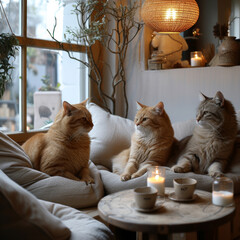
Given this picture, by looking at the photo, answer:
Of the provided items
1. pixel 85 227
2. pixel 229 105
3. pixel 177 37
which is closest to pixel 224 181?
pixel 85 227

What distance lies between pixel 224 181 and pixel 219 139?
2.51 feet

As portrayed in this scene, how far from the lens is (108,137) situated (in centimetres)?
283

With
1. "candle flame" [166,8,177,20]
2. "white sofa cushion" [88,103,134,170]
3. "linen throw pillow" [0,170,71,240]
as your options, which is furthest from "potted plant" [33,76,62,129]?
"linen throw pillow" [0,170,71,240]

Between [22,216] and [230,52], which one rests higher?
[230,52]

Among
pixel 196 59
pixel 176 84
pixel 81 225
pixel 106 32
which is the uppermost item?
pixel 106 32

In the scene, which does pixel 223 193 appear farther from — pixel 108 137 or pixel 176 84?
pixel 176 84

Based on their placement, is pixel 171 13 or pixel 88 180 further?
pixel 171 13

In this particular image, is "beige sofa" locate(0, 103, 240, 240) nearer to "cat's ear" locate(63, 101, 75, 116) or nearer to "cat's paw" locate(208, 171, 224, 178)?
"cat's paw" locate(208, 171, 224, 178)

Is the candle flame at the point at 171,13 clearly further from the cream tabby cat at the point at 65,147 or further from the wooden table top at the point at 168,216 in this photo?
the wooden table top at the point at 168,216

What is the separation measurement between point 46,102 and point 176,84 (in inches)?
51.6

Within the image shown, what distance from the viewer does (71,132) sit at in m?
2.26

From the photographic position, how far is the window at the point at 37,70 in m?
2.93

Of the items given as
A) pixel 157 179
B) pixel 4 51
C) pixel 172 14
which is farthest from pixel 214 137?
pixel 4 51

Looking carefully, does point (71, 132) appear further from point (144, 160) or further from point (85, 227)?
point (85, 227)
